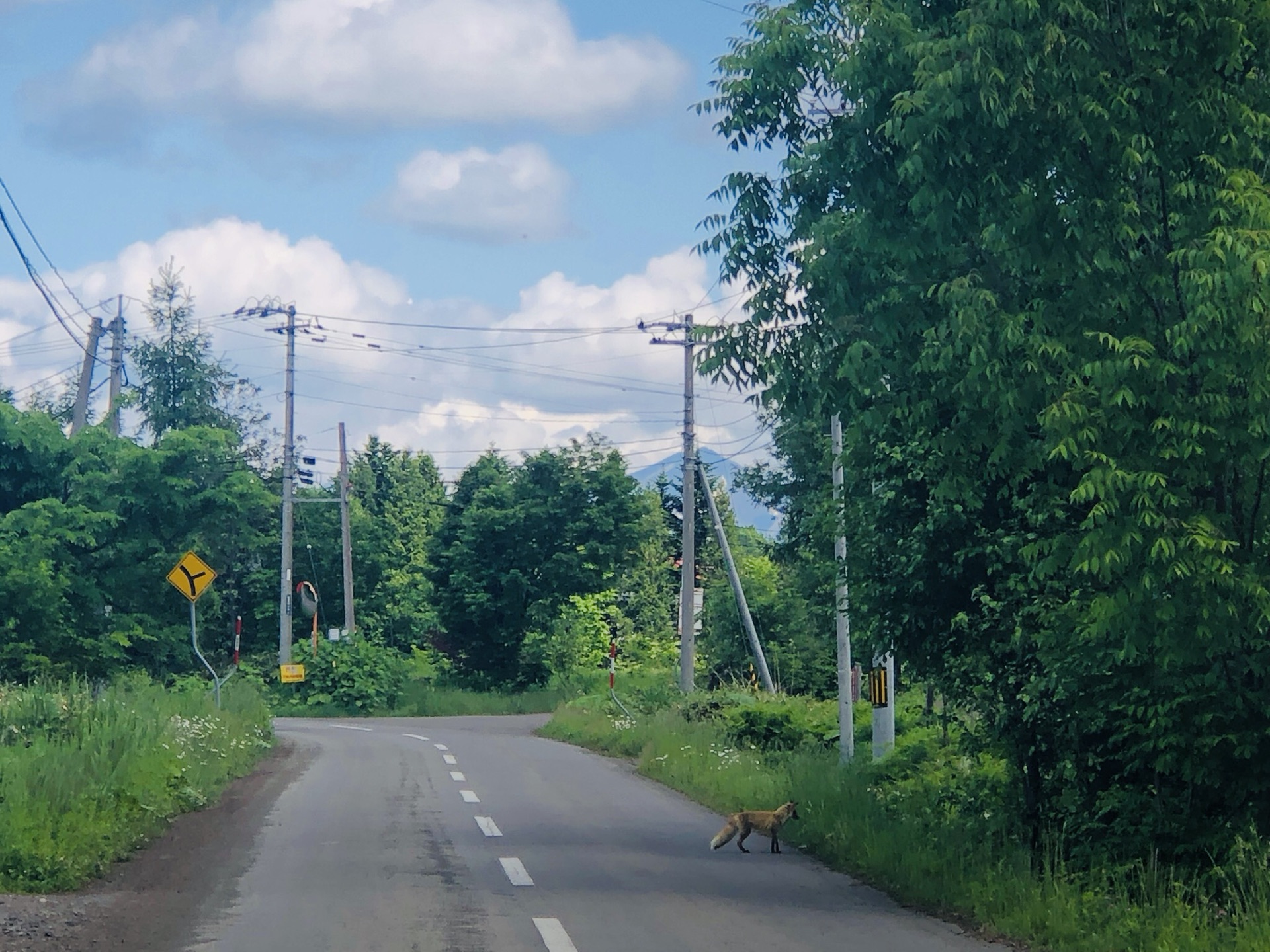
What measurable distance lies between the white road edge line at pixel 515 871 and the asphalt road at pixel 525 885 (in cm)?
3

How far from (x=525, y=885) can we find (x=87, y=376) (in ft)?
96.3

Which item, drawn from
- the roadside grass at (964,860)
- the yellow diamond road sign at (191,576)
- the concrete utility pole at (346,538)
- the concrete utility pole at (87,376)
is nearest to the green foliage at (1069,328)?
the roadside grass at (964,860)

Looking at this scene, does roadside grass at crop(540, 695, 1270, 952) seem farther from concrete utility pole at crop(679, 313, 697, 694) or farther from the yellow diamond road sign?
concrete utility pole at crop(679, 313, 697, 694)

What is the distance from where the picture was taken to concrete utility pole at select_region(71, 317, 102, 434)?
36531 mm

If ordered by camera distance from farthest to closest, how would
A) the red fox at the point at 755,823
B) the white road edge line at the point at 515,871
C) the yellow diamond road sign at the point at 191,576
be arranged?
the yellow diamond road sign at the point at 191,576
the red fox at the point at 755,823
the white road edge line at the point at 515,871

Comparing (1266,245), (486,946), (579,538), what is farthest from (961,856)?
(579,538)

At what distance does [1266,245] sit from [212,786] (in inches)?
596

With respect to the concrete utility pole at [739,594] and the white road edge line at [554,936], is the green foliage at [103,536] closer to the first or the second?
the concrete utility pole at [739,594]

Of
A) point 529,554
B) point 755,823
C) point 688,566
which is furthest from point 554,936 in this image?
point 529,554

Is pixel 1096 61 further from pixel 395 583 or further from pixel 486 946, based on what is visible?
pixel 395 583

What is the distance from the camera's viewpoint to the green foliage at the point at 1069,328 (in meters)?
8.44

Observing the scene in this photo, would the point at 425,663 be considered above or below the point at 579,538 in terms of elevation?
below

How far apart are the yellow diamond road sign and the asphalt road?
5149 millimetres

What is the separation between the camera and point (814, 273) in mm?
10633
